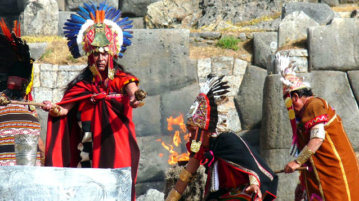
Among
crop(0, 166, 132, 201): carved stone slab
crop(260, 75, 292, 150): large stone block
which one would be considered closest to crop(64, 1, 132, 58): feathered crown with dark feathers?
crop(0, 166, 132, 201): carved stone slab

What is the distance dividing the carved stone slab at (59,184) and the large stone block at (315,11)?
8.17 m

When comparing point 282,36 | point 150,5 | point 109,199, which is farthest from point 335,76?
point 109,199

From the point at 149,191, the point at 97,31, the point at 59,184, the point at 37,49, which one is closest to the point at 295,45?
the point at 149,191

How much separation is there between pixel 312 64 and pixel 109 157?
4.48m

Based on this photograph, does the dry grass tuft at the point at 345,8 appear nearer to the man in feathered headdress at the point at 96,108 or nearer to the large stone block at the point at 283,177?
the large stone block at the point at 283,177

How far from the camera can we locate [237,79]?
1023cm

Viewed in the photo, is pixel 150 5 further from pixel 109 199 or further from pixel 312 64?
pixel 109 199

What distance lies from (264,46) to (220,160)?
202 inches

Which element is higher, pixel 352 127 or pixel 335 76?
pixel 335 76

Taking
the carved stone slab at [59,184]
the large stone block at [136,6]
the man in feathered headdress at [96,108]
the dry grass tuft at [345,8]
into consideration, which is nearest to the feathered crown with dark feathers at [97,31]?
the man in feathered headdress at [96,108]

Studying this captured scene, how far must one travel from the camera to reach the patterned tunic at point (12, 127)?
6.46 metres

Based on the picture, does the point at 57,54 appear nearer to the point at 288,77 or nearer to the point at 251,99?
the point at 251,99

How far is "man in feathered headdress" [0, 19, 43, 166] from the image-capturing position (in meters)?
6.47

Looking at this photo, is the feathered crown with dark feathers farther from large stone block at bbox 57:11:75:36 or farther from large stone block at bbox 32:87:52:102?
large stone block at bbox 57:11:75:36
